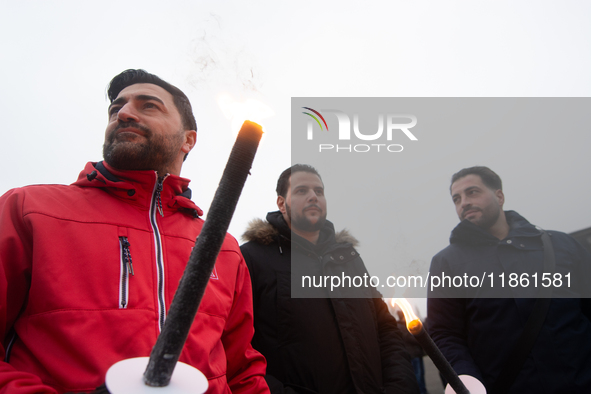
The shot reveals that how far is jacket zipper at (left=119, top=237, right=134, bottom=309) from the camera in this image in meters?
1.62

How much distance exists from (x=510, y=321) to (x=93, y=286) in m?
3.06

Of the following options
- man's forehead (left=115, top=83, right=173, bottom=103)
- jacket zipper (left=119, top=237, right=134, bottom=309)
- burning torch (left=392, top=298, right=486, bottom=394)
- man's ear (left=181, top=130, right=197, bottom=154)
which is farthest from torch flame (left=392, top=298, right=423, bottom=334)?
man's forehead (left=115, top=83, right=173, bottom=103)

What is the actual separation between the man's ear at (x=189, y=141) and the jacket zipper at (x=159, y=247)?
0.50 m

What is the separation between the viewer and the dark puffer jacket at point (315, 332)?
262 cm

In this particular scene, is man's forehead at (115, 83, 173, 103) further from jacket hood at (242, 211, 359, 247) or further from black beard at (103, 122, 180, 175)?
jacket hood at (242, 211, 359, 247)

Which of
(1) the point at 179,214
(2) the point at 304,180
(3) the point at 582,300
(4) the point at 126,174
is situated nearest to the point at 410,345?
(3) the point at 582,300

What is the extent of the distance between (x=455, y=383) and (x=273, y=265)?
1.74 m

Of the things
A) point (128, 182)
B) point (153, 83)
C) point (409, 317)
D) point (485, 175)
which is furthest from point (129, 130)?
point (485, 175)

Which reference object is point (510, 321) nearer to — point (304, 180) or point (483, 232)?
point (483, 232)

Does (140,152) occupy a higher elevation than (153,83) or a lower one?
lower

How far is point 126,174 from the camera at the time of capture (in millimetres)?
2047

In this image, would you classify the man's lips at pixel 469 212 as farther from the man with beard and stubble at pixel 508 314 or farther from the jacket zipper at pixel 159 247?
the jacket zipper at pixel 159 247

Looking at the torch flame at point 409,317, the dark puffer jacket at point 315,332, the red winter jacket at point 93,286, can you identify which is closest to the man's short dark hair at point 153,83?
the red winter jacket at point 93,286

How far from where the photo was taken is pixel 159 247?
6.18 ft
